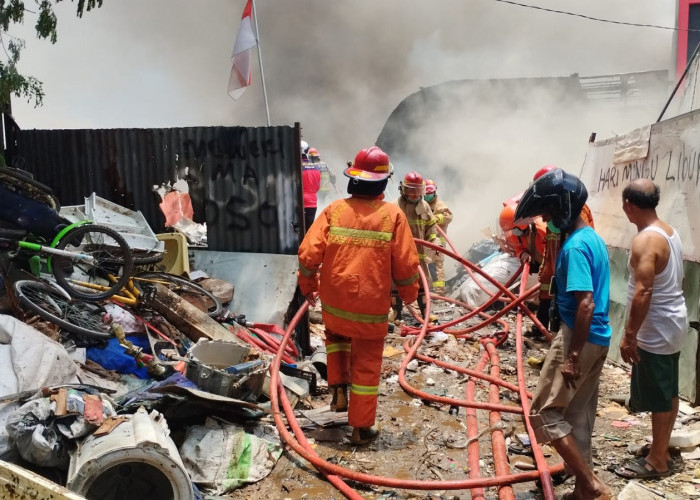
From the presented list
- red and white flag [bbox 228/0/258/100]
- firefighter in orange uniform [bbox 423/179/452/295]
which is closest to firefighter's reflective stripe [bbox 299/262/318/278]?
firefighter in orange uniform [bbox 423/179/452/295]

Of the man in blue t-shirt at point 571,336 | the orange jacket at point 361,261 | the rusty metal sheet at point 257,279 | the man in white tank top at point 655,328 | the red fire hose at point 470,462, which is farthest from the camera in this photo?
the rusty metal sheet at point 257,279

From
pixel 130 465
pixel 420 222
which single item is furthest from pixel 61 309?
pixel 420 222

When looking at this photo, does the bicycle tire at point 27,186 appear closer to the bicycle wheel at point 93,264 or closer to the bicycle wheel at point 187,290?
the bicycle wheel at point 93,264

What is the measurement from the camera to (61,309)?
15.7 feet

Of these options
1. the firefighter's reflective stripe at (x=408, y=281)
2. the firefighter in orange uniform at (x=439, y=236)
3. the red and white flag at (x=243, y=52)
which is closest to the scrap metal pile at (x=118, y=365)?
the firefighter's reflective stripe at (x=408, y=281)

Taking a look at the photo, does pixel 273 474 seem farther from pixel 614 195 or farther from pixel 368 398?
pixel 614 195

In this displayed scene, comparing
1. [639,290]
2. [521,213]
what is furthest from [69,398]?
[639,290]

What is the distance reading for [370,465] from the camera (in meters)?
3.74

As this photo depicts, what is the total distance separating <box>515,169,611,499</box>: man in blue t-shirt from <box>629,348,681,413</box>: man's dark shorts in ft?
2.26

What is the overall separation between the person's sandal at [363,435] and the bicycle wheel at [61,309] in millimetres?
2071

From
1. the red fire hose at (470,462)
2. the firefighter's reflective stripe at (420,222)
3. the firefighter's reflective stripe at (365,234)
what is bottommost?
the red fire hose at (470,462)

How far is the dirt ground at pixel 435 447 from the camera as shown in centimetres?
338

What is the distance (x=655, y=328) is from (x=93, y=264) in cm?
451

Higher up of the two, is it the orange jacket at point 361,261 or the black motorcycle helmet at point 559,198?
the black motorcycle helmet at point 559,198
